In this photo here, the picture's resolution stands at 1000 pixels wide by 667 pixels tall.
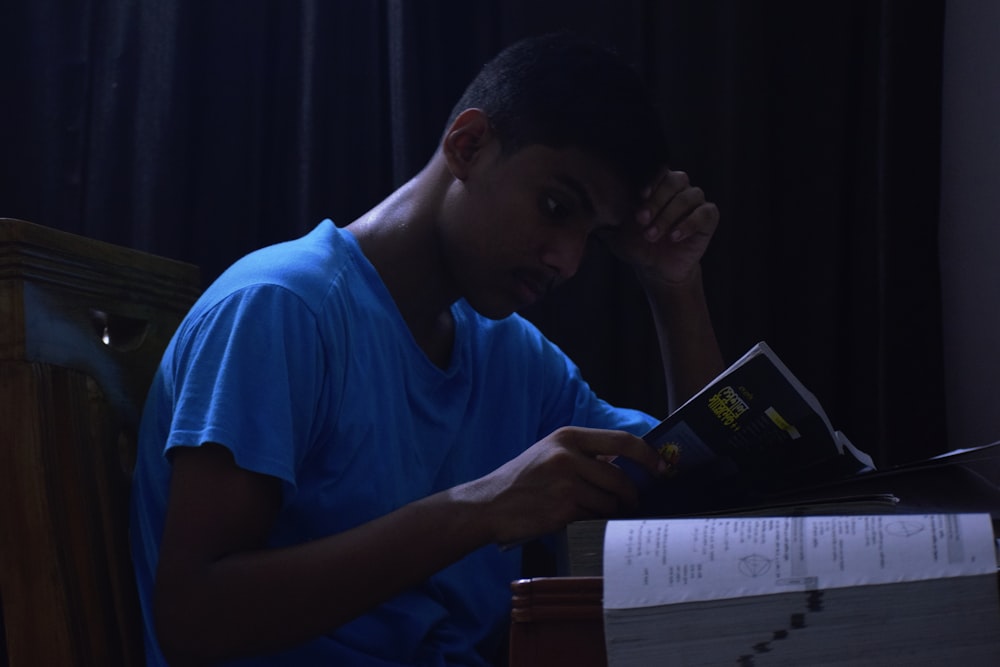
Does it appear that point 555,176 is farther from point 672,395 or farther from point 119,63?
point 119,63

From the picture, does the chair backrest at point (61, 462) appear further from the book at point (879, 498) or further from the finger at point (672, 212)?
the finger at point (672, 212)

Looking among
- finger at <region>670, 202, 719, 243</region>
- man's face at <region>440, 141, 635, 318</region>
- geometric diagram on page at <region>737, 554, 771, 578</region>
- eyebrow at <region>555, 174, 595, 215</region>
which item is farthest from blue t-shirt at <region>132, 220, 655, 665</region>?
geometric diagram on page at <region>737, 554, 771, 578</region>

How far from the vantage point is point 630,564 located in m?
0.51

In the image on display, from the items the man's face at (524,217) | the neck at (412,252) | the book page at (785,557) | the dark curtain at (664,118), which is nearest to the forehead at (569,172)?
the man's face at (524,217)

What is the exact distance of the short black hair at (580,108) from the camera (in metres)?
1.10

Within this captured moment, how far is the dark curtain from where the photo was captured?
1.51 metres

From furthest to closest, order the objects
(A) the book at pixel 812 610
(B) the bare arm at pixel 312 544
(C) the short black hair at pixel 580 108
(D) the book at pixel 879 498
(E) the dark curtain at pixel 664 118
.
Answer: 1. (E) the dark curtain at pixel 664 118
2. (C) the short black hair at pixel 580 108
3. (B) the bare arm at pixel 312 544
4. (D) the book at pixel 879 498
5. (A) the book at pixel 812 610

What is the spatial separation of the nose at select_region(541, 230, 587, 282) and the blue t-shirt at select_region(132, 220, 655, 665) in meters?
0.18

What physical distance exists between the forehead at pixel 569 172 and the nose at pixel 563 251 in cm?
4

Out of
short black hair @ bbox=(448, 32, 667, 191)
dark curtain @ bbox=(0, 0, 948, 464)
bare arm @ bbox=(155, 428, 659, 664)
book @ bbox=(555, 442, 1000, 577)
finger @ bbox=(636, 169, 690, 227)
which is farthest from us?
dark curtain @ bbox=(0, 0, 948, 464)

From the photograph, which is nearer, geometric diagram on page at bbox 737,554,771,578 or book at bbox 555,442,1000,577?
geometric diagram on page at bbox 737,554,771,578

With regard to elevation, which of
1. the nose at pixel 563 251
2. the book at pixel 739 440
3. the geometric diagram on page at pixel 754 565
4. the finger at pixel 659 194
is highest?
the finger at pixel 659 194

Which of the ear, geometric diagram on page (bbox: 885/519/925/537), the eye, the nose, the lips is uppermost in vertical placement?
the ear

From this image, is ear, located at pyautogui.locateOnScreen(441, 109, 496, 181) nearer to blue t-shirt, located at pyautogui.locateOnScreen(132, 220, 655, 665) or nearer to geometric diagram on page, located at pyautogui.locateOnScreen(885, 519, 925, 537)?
blue t-shirt, located at pyautogui.locateOnScreen(132, 220, 655, 665)
